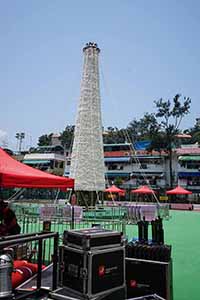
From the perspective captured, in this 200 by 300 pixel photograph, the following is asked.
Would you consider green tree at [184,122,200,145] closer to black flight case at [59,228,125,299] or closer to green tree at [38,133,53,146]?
green tree at [38,133,53,146]

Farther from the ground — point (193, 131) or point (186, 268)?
point (193, 131)

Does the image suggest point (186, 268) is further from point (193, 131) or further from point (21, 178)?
point (193, 131)

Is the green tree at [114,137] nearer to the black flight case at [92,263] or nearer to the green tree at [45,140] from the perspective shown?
the green tree at [45,140]

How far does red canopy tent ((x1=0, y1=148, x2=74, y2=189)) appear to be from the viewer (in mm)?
4395

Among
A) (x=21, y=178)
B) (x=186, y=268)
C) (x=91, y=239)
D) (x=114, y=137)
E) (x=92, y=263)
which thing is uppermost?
(x=114, y=137)

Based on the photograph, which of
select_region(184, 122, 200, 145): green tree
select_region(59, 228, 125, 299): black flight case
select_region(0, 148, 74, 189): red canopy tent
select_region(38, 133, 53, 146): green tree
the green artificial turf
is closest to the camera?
select_region(59, 228, 125, 299): black flight case

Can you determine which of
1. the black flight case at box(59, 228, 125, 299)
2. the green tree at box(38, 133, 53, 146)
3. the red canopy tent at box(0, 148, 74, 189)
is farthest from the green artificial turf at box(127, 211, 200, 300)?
the green tree at box(38, 133, 53, 146)

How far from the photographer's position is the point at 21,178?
179 inches

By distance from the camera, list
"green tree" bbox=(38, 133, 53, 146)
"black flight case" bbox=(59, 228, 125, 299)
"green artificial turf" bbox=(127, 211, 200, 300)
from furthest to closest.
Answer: "green tree" bbox=(38, 133, 53, 146), "green artificial turf" bbox=(127, 211, 200, 300), "black flight case" bbox=(59, 228, 125, 299)

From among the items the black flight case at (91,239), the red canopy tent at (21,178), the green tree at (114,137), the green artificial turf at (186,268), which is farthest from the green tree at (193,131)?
the black flight case at (91,239)

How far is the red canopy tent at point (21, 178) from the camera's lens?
4.39 metres

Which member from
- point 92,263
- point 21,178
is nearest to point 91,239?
point 92,263

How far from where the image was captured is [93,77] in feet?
76.3

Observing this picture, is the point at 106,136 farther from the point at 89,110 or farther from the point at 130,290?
the point at 130,290
